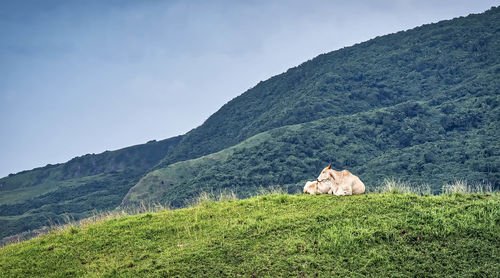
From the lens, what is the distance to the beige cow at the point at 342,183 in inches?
511

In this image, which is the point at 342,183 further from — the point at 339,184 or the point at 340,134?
the point at 340,134

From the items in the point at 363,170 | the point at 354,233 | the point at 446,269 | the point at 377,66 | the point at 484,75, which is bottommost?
the point at 363,170

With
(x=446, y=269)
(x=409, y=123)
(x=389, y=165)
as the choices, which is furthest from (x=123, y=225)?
(x=409, y=123)

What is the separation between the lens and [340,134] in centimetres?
10050

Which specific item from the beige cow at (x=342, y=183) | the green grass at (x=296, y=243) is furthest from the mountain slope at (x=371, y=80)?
the green grass at (x=296, y=243)

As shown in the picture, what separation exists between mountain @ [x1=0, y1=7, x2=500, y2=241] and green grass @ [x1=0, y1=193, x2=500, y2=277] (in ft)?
180

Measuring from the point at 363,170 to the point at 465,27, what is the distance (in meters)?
83.3

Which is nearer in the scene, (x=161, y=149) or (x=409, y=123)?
(x=409, y=123)

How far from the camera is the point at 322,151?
96.4 m

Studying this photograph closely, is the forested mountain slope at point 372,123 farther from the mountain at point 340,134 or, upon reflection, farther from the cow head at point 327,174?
the cow head at point 327,174

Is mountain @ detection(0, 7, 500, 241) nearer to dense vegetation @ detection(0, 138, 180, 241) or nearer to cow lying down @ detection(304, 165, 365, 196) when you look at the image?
dense vegetation @ detection(0, 138, 180, 241)

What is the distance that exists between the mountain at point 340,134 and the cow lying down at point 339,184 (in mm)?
53156

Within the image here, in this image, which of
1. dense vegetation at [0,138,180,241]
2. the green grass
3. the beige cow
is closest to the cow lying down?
the beige cow

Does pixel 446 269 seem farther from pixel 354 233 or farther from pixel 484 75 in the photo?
pixel 484 75
